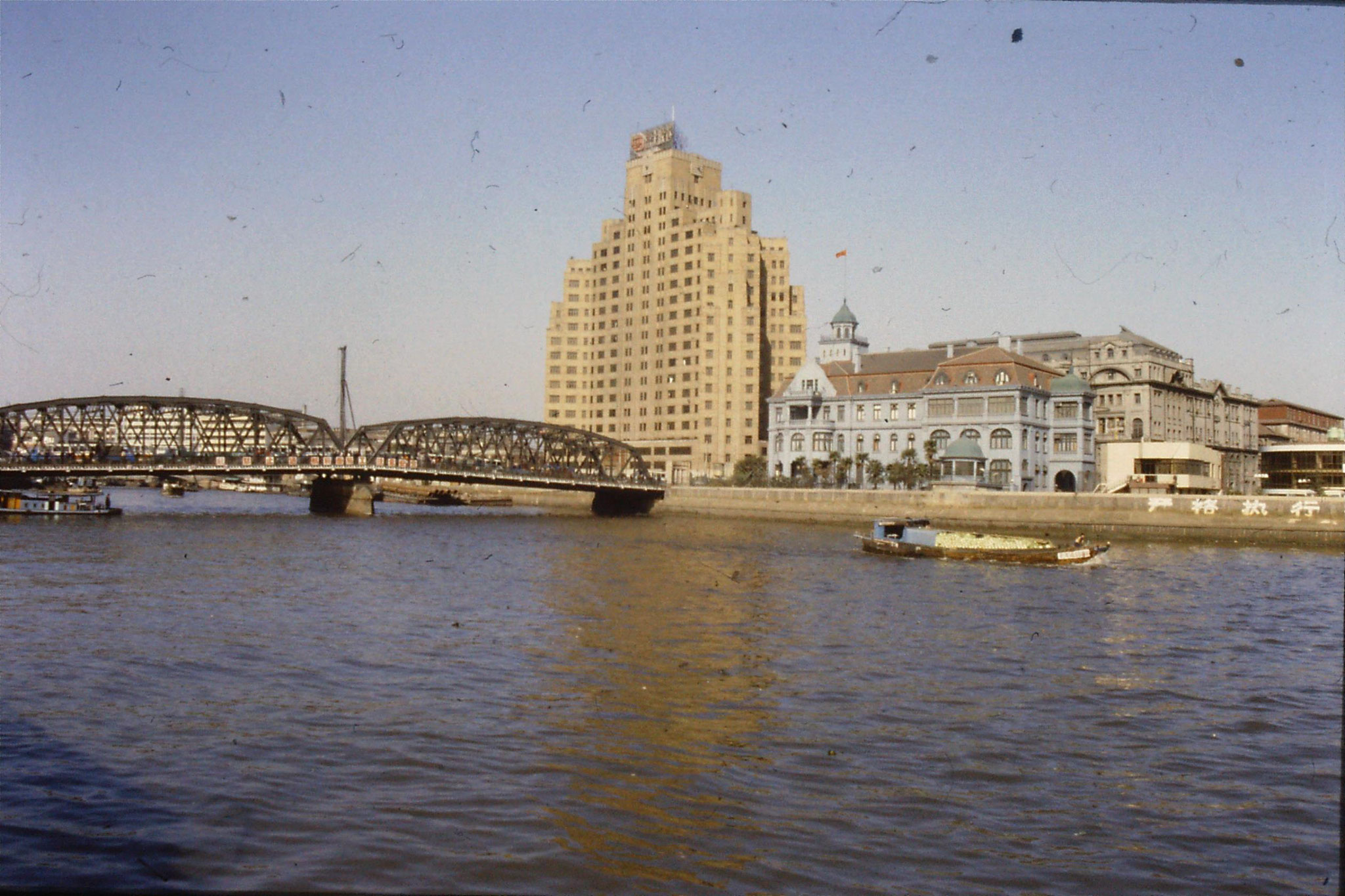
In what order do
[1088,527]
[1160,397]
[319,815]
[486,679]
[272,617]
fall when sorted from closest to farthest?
[319,815] → [486,679] → [272,617] → [1088,527] → [1160,397]

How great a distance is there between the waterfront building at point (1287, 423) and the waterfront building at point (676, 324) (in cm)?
7711

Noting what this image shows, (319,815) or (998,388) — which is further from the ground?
(998,388)

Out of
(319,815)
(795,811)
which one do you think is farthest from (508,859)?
(795,811)

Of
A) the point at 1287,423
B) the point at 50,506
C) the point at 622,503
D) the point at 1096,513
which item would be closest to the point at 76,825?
the point at 1096,513

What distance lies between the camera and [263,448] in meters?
122

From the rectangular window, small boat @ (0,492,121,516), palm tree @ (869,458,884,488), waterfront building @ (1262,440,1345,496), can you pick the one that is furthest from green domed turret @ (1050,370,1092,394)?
small boat @ (0,492,121,516)

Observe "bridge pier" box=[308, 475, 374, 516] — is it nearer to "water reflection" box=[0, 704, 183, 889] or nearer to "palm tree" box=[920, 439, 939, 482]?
"palm tree" box=[920, 439, 939, 482]

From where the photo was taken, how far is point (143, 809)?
15891mm

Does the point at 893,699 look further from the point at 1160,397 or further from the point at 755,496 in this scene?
the point at 1160,397

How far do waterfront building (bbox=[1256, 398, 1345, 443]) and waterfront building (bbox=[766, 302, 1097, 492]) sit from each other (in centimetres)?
7059

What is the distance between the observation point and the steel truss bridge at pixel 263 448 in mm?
103562

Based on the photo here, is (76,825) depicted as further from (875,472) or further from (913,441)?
(913,441)

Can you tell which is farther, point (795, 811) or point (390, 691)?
point (390, 691)

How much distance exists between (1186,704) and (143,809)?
21.2m
